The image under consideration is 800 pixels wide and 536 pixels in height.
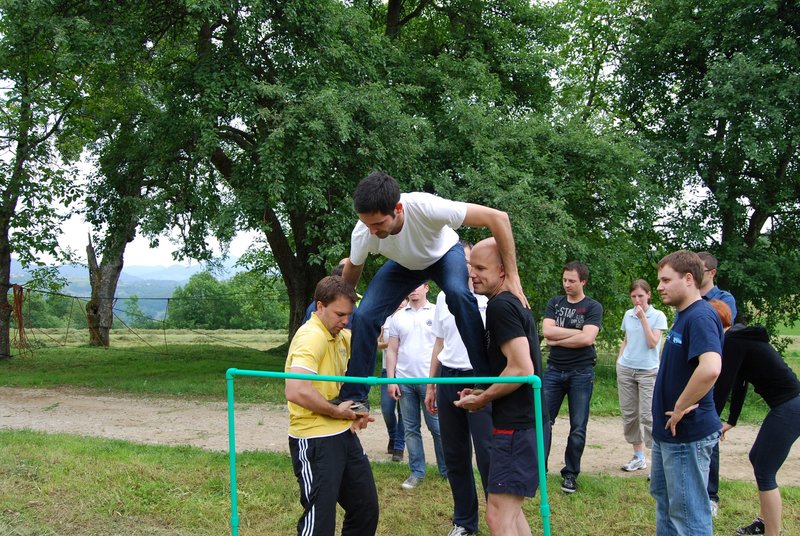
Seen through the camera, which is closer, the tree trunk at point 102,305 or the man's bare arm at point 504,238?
the man's bare arm at point 504,238

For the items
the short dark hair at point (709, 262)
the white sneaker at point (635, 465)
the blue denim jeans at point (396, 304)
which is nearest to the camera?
the blue denim jeans at point (396, 304)

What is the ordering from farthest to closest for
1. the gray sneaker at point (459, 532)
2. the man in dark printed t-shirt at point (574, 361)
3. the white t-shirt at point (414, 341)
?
the white t-shirt at point (414, 341) < the man in dark printed t-shirt at point (574, 361) < the gray sneaker at point (459, 532)

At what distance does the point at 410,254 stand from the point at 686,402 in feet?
6.04

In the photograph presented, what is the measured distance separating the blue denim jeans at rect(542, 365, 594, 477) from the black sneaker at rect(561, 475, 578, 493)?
0.12 ft

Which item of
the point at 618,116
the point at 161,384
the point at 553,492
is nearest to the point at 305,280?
the point at 161,384

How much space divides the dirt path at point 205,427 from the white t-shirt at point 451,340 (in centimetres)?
249

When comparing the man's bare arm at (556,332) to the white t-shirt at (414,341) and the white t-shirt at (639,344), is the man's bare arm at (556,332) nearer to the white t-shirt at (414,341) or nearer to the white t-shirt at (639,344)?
the white t-shirt at (639,344)

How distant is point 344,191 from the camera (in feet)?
41.0

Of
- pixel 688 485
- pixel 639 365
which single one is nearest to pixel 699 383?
pixel 688 485

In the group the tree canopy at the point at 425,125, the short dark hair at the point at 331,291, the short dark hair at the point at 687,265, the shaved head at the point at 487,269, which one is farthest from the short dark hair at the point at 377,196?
the tree canopy at the point at 425,125

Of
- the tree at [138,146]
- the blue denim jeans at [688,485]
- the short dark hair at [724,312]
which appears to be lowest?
the blue denim jeans at [688,485]

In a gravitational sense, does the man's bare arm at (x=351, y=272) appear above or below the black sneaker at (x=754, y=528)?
above

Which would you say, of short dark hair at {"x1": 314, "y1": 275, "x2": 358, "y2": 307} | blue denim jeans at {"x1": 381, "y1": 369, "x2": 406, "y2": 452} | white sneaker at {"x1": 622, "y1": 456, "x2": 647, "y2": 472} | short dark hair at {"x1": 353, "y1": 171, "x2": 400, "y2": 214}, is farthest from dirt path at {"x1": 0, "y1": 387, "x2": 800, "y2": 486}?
short dark hair at {"x1": 353, "y1": 171, "x2": 400, "y2": 214}

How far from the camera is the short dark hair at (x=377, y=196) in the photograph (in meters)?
4.05
